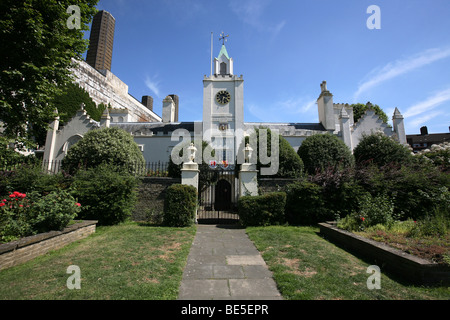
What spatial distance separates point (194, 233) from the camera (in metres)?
7.85

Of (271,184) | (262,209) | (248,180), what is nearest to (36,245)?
(262,209)

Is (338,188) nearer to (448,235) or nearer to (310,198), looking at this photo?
(310,198)

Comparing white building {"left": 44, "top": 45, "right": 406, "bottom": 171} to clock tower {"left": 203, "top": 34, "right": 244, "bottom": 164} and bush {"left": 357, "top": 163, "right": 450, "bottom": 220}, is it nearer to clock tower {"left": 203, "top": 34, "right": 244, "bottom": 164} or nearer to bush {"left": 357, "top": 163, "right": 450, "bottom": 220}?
clock tower {"left": 203, "top": 34, "right": 244, "bottom": 164}

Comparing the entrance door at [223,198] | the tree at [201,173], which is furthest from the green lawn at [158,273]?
the entrance door at [223,198]

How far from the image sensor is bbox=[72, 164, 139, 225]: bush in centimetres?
880

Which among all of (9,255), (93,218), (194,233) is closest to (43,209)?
(9,255)

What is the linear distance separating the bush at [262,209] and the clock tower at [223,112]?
619 inches

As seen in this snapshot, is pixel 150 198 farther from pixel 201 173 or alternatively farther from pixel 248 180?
pixel 248 180

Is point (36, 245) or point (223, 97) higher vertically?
point (223, 97)

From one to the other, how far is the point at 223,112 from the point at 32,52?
20188mm

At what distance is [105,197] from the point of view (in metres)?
8.84

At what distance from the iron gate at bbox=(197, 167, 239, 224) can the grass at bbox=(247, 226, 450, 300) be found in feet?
14.6
